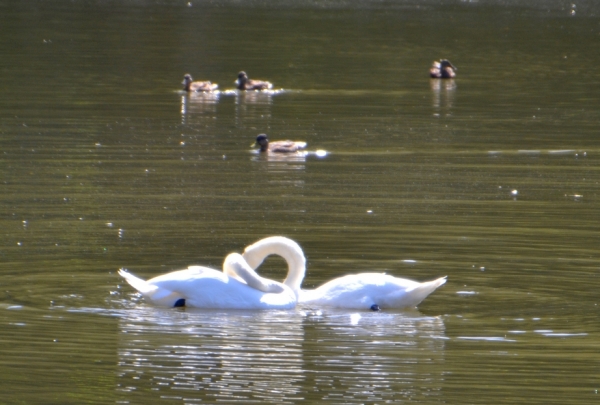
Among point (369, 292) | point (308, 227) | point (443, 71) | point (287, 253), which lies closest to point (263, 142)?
point (308, 227)

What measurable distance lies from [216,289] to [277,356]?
1527 mm

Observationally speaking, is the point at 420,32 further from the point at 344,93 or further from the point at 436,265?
the point at 436,265

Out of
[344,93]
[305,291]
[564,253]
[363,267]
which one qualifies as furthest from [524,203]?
[344,93]

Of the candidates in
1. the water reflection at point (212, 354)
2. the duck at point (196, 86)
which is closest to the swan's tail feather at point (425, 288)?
the water reflection at point (212, 354)

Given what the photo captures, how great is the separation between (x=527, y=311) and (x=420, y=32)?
3994cm

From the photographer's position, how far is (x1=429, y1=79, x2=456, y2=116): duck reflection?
25594 millimetres

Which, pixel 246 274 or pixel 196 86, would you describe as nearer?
A: pixel 246 274

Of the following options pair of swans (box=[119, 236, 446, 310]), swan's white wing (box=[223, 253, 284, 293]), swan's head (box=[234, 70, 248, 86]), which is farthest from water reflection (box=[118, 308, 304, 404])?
swan's head (box=[234, 70, 248, 86])

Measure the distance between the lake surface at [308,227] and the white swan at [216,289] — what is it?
0.14 metres

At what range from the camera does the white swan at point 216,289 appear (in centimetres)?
945

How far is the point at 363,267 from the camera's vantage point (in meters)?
11.0

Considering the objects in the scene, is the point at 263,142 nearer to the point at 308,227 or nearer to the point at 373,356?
the point at 308,227

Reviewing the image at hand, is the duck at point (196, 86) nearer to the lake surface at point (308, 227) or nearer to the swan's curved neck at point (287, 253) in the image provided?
the lake surface at point (308, 227)

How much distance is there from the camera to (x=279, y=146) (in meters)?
18.5
